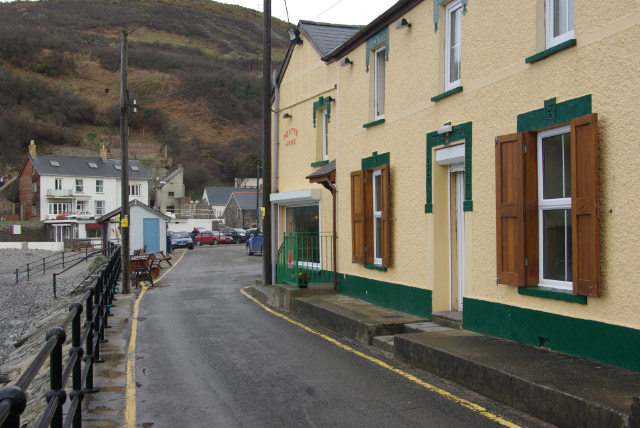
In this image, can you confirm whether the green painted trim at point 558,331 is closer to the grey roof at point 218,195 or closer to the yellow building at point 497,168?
the yellow building at point 497,168

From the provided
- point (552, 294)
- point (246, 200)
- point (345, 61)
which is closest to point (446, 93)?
point (552, 294)

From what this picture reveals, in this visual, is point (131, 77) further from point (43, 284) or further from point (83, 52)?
point (43, 284)

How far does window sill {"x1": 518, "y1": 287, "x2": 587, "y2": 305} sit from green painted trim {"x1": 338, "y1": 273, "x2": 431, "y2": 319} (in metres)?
2.54

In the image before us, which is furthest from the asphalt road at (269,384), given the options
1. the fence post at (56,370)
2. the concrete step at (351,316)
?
the fence post at (56,370)

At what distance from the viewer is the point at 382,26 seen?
37.1 feet

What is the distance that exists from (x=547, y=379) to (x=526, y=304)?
1836mm

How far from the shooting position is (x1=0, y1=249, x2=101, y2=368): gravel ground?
17873 mm

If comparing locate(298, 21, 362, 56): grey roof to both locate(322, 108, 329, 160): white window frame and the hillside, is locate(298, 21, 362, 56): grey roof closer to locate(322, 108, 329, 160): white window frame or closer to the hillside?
locate(322, 108, 329, 160): white window frame

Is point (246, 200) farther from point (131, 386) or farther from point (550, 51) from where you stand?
point (550, 51)

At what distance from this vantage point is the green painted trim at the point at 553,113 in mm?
6430

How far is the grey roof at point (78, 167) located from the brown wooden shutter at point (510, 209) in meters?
66.5

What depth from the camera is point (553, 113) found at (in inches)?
269

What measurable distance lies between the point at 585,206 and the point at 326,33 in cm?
1128

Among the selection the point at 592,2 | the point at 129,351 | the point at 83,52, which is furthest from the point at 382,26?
the point at 83,52
